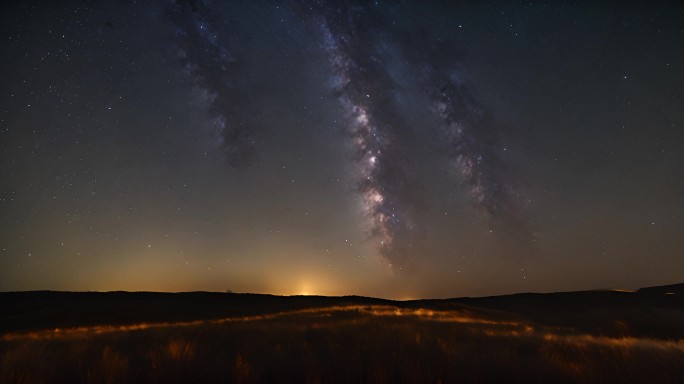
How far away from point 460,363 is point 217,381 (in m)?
3.08

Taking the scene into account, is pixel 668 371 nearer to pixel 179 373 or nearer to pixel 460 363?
pixel 460 363

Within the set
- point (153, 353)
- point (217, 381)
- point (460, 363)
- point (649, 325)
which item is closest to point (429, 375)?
point (460, 363)

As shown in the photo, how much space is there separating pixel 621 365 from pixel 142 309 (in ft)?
109

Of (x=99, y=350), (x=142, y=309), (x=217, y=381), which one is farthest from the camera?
(x=142, y=309)

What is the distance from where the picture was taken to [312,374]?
444cm

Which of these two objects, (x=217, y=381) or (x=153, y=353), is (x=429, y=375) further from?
(x=153, y=353)

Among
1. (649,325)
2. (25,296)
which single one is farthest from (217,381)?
(25,296)

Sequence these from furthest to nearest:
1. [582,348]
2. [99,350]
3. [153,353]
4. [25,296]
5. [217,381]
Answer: [25,296]
[582,348]
[99,350]
[153,353]
[217,381]

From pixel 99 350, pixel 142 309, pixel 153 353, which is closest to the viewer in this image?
pixel 153 353

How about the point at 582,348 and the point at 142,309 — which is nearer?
the point at 582,348

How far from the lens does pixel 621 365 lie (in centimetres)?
530

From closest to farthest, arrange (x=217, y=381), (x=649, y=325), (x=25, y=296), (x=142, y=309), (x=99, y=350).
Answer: (x=217, y=381) → (x=99, y=350) → (x=649, y=325) → (x=142, y=309) → (x=25, y=296)

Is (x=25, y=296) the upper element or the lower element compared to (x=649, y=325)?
upper

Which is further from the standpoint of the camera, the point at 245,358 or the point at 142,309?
the point at 142,309
